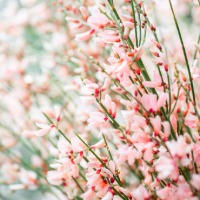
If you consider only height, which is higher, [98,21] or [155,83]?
[98,21]

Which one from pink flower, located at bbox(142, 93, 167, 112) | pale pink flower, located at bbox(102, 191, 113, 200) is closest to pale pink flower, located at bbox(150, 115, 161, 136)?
pink flower, located at bbox(142, 93, 167, 112)

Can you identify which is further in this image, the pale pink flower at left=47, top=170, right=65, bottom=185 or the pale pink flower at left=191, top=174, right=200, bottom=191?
the pale pink flower at left=47, top=170, right=65, bottom=185

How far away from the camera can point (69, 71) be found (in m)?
1.40

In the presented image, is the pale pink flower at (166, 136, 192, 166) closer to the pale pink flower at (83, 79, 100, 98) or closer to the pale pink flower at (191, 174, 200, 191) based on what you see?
the pale pink flower at (191, 174, 200, 191)

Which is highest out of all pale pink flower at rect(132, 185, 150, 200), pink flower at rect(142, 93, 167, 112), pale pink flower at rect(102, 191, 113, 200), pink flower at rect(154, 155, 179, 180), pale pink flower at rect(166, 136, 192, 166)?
pink flower at rect(142, 93, 167, 112)

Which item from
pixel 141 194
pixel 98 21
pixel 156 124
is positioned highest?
pixel 98 21

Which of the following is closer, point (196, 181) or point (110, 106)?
point (196, 181)

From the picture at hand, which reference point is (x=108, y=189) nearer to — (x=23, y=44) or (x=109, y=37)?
(x=109, y=37)

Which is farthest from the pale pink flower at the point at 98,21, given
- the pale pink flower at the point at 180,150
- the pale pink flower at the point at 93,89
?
the pale pink flower at the point at 180,150

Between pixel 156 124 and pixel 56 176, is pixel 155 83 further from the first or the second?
pixel 56 176

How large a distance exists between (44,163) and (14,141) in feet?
0.50

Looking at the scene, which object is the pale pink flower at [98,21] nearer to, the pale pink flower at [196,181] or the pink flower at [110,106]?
the pink flower at [110,106]

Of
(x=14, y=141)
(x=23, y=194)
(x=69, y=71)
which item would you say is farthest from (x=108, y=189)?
(x=23, y=194)

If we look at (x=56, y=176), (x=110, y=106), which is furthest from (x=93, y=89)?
(x=56, y=176)
